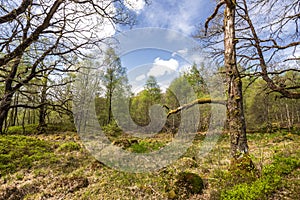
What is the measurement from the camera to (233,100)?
455cm

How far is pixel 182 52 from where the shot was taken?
20.4 feet

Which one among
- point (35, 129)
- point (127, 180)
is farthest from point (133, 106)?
point (35, 129)

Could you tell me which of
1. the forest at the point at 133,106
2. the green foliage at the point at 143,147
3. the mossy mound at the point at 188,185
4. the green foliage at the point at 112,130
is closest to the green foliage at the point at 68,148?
the forest at the point at 133,106

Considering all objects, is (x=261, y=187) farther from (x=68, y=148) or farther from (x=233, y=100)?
(x=68, y=148)

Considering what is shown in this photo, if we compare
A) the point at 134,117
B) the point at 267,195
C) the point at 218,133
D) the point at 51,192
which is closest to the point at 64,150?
the point at 134,117

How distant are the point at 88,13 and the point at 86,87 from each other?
20.6ft

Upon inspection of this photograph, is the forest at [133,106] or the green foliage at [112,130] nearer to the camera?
the forest at [133,106]

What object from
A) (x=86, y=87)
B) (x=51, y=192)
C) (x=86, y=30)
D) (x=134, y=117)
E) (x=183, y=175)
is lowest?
(x=51, y=192)

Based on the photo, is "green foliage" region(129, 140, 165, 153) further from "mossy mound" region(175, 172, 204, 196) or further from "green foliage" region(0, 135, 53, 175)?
"mossy mound" region(175, 172, 204, 196)

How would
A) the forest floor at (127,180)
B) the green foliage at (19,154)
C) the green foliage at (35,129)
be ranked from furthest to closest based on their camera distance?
the green foliage at (35,129)
the green foliage at (19,154)
the forest floor at (127,180)

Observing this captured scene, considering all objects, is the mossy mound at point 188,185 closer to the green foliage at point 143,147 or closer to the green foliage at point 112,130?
the green foliage at point 143,147

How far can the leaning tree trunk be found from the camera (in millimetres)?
4371

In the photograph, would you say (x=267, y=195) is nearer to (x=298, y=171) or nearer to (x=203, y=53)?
(x=298, y=171)

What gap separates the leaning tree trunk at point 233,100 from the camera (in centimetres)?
437
